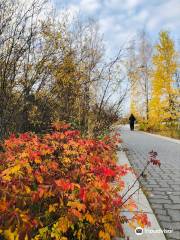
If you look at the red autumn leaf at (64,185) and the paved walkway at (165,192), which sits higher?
the red autumn leaf at (64,185)

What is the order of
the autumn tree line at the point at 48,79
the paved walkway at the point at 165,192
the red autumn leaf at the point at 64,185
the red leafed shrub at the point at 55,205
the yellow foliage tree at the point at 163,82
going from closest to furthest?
the red leafed shrub at the point at 55,205 → the red autumn leaf at the point at 64,185 → the paved walkway at the point at 165,192 → the autumn tree line at the point at 48,79 → the yellow foliage tree at the point at 163,82

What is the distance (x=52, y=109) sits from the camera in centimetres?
1077

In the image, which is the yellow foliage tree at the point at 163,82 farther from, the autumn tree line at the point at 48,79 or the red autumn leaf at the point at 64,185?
the red autumn leaf at the point at 64,185

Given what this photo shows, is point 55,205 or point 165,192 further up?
point 55,205

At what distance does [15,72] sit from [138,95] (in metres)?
29.2

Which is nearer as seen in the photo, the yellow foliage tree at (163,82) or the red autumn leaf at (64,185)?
the red autumn leaf at (64,185)

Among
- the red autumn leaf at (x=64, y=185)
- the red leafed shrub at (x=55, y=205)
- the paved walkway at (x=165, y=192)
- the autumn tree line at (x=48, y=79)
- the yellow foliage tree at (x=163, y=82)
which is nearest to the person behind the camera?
the red leafed shrub at (x=55, y=205)

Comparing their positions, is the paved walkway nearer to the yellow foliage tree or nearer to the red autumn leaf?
the red autumn leaf

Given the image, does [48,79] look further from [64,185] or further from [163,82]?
[163,82]

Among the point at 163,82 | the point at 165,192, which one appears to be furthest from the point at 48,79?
the point at 163,82

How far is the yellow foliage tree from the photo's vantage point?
32.0m

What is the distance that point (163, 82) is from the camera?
32.3 m

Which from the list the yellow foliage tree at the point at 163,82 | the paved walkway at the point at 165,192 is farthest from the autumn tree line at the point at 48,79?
the yellow foliage tree at the point at 163,82

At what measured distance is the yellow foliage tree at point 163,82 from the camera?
105ft
